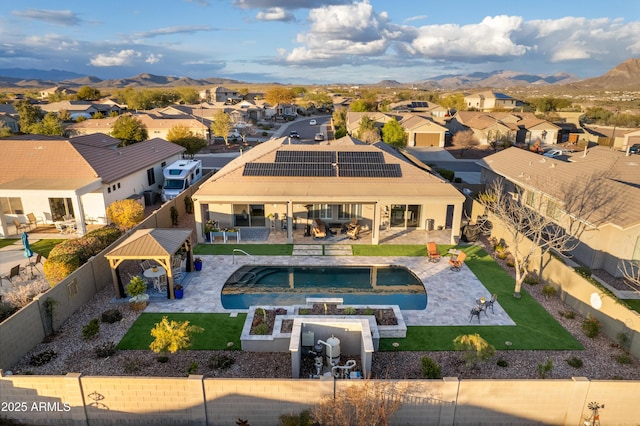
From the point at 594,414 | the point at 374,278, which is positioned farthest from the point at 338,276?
the point at 594,414

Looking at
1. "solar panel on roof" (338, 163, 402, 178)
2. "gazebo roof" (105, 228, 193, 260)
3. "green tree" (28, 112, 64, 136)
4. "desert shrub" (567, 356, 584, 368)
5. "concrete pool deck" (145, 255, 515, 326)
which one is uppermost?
"green tree" (28, 112, 64, 136)

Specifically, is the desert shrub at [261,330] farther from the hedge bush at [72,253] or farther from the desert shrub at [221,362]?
the hedge bush at [72,253]

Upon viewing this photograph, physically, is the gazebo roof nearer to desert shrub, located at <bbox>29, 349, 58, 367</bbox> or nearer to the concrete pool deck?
the concrete pool deck

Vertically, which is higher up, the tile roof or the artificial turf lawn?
the tile roof

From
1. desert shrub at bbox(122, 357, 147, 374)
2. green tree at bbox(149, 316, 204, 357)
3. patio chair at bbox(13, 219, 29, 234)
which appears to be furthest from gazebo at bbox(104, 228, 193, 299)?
patio chair at bbox(13, 219, 29, 234)

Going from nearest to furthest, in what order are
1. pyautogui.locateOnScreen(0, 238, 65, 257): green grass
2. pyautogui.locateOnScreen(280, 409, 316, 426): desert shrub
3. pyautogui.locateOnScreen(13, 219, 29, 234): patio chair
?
pyautogui.locateOnScreen(280, 409, 316, 426): desert shrub, pyautogui.locateOnScreen(0, 238, 65, 257): green grass, pyautogui.locateOnScreen(13, 219, 29, 234): patio chair

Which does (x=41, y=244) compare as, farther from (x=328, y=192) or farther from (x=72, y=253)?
(x=328, y=192)

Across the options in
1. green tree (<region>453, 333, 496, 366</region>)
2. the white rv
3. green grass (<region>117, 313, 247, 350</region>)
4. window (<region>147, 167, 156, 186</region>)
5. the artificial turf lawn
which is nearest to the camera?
green tree (<region>453, 333, 496, 366</region>)

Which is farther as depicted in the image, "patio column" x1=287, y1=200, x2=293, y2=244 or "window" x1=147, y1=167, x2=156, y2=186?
"window" x1=147, y1=167, x2=156, y2=186
